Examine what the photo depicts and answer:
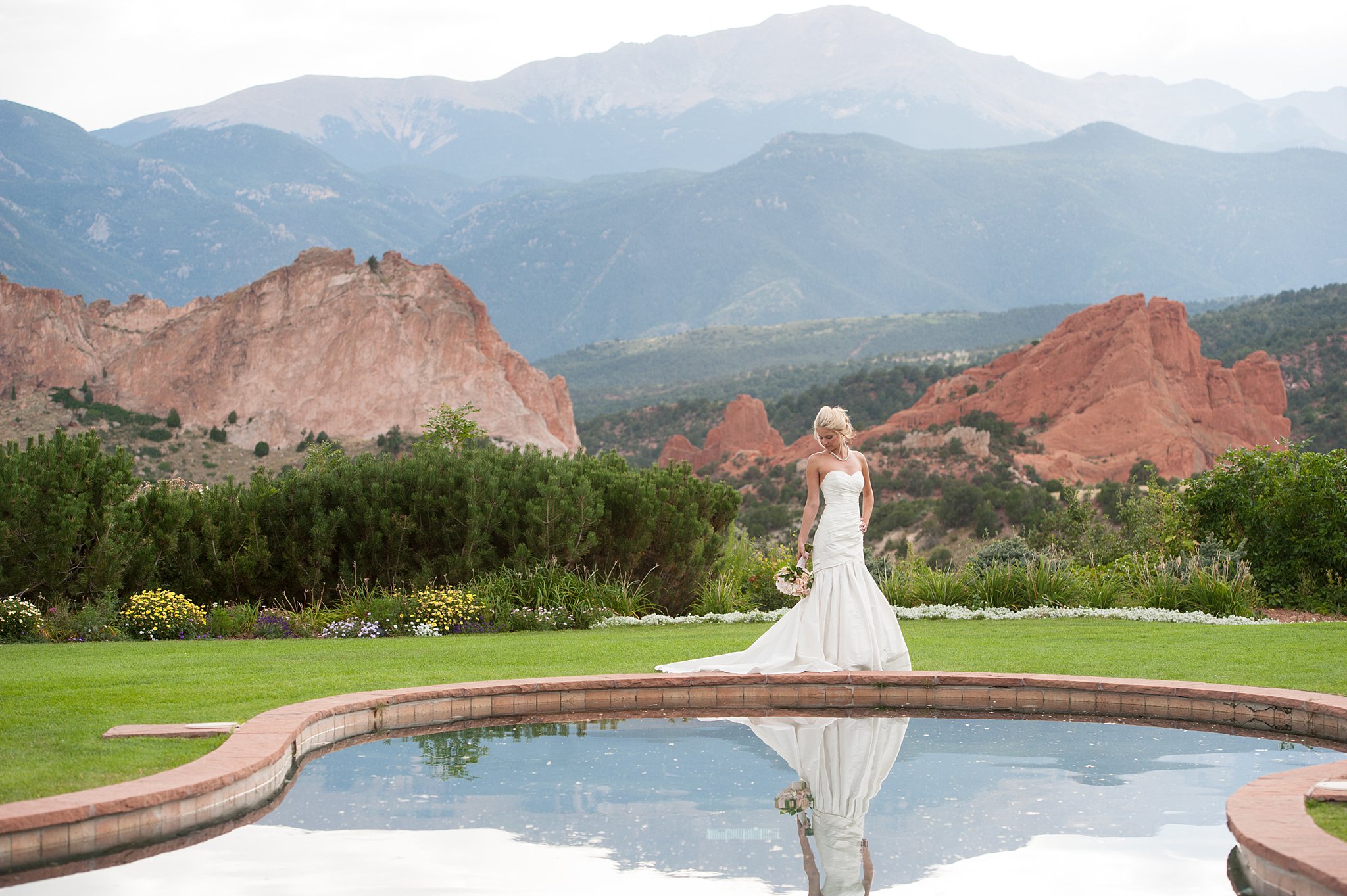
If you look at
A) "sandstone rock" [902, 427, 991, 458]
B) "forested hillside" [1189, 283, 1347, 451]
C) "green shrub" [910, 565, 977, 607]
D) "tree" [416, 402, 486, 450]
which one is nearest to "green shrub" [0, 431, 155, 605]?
"green shrub" [910, 565, 977, 607]

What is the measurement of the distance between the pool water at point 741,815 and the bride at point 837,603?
855 millimetres

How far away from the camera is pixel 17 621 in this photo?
10445mm

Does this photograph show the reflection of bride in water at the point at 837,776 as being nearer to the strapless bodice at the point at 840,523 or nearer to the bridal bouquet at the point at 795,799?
the bridal bouquet at the point at 795,799

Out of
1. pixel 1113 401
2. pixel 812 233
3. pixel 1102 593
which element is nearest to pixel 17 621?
pixel 1102 593

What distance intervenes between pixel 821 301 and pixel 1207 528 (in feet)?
502

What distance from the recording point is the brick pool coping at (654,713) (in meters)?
4.17

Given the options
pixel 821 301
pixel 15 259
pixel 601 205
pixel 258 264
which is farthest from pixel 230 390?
pixel 601 205

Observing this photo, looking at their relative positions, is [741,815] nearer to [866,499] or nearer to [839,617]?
[839,617]

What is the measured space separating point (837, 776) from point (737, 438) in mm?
59959

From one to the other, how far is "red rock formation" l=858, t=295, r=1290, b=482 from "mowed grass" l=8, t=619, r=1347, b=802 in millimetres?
43147

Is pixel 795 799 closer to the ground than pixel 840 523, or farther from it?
closer to the ground

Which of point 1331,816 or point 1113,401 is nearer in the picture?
point 1331,816

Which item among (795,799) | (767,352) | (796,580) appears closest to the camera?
(795,799)

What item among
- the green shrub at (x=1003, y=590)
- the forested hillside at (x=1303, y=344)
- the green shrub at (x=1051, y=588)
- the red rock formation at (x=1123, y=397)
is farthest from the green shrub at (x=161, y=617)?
the forested hillside at (x=1303, y=344)
